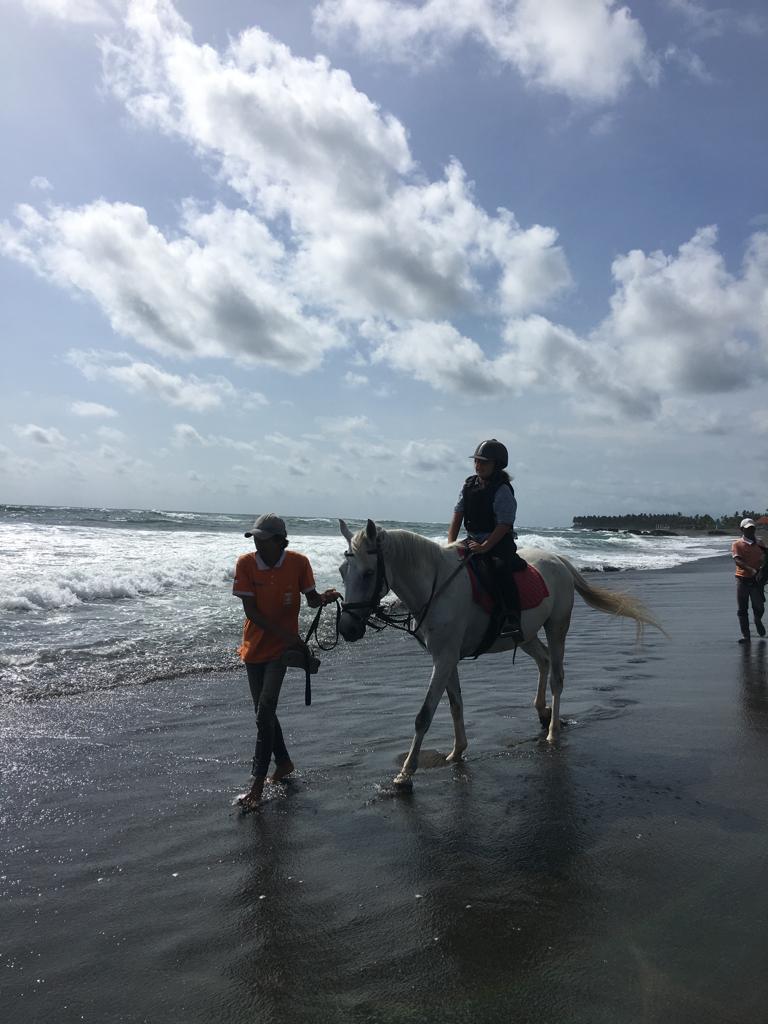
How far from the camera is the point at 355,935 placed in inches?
121

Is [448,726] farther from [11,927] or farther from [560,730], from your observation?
[11,927]

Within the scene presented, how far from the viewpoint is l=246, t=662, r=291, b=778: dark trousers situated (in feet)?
15.7

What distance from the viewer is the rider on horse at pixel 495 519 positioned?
5879 millimetres

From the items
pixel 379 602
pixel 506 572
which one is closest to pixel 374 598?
pixel 379 602

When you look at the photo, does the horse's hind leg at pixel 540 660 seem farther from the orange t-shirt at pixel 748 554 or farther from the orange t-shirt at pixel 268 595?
the orange t-shirt at pixel 748 554

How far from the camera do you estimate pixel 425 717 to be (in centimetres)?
510

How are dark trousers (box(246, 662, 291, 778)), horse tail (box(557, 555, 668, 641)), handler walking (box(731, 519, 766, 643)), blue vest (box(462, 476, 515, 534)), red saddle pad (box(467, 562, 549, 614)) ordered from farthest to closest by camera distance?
handler walking (box(731, 519, 766, 643)), horse tail (box(557, 555, 668, 641)), blue vest (box(462, 476, 515, 534)), red saddle pad (box(467, 562, 549, 614)), dark trousers (box(246, 662, 291, 778))

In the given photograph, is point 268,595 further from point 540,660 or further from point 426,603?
point 540,660

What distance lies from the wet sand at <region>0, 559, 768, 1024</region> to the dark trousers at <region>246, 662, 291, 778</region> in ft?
0.97

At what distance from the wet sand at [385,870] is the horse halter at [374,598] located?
1.32m

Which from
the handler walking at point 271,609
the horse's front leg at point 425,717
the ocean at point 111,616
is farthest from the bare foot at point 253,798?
the ocean at point 111,616

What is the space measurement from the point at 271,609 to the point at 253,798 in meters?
1.35

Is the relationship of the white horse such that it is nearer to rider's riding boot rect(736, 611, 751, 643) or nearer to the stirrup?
the stirrup

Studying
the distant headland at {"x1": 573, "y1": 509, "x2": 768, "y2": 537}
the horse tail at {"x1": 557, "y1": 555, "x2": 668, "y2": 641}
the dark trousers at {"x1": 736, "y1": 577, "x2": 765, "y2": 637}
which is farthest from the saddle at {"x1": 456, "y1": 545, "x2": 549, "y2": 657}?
the distant headland at {"x1": 573, "y1": 509, "x2": 768, "y2": 537}
